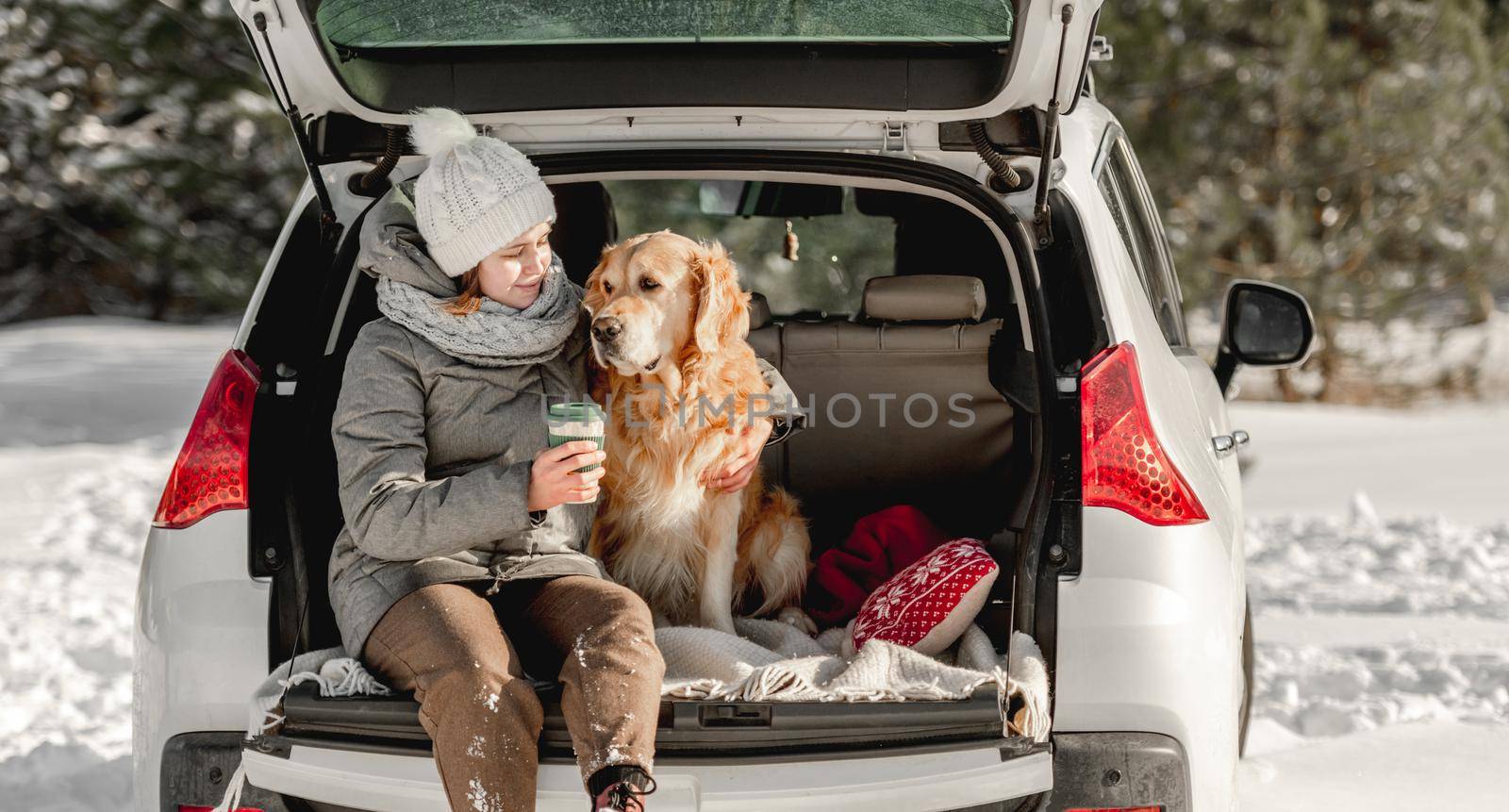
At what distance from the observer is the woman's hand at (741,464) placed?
328cm

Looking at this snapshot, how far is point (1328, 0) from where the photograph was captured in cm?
1259

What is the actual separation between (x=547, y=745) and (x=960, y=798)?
2.22 feet

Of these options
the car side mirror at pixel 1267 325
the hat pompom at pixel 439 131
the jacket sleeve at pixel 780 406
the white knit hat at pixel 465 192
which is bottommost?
the jacket sleeve at pixel 780 406

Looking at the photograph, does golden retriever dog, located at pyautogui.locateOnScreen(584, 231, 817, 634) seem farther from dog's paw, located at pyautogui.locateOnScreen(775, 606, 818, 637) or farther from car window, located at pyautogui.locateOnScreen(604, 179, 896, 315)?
car window, located at pyautogui.locateOnScreen(604, 179, 896, 315)

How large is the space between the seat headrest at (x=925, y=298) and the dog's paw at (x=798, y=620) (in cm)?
80

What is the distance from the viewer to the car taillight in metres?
2.35

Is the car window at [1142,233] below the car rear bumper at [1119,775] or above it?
above

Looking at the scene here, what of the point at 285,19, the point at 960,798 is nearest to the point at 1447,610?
the point at 960,798

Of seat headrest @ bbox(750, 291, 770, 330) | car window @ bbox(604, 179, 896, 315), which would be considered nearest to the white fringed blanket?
seat headrest @ bbox(750, 291, 770, 330)

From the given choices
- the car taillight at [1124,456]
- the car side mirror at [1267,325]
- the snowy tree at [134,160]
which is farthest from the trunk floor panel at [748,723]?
the snowy tree at [134,160]

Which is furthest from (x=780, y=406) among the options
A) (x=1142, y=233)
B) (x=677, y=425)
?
A: (x=1142, y=233)

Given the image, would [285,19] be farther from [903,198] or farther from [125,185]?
[125,185]

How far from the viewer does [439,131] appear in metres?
2.61

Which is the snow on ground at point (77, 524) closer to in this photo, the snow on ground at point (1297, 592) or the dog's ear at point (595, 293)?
the snow on ground at point (1297, 592)
